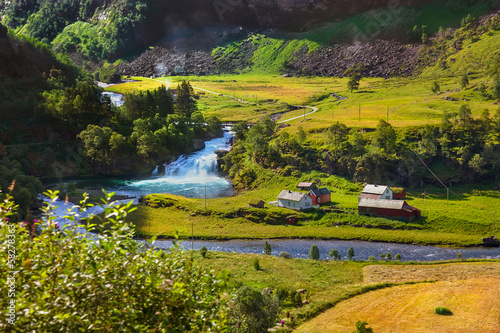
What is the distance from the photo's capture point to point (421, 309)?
52875 mm

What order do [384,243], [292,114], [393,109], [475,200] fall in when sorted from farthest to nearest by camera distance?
[292,114]
[393,109]
[475,200]
[384,243]

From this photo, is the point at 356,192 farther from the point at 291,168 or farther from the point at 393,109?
the point at 393,109

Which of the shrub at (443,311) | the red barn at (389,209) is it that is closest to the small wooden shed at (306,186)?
the red barn at (389,209)

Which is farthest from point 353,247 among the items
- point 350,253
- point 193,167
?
point 193,167

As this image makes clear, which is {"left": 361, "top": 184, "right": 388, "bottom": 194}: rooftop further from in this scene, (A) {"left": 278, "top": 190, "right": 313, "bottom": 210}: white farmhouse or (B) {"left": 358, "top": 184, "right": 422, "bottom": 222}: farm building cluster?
(A) {"left": 278, "top": 190, "right": 313, "bottom": 210}: white farmhouse

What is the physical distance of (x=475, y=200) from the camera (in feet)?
342

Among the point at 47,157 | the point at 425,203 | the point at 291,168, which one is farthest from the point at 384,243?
the point at 47,157

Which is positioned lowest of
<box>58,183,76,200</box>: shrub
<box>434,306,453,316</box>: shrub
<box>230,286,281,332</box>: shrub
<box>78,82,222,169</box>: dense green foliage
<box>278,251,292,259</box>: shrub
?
<box>278,251,292,259</box>: shrub

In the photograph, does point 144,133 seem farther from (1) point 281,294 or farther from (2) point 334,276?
(1) point 281,294

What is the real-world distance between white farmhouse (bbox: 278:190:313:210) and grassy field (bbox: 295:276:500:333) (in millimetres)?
42606

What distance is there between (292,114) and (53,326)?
572 feet

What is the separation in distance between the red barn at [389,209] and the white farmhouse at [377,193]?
103 inches

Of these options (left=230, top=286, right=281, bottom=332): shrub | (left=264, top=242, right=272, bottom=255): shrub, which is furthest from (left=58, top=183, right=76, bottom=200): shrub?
(left=230, top=286, right=281, bottom=332): shrub

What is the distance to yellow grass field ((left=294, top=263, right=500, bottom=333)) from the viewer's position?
158 ft
